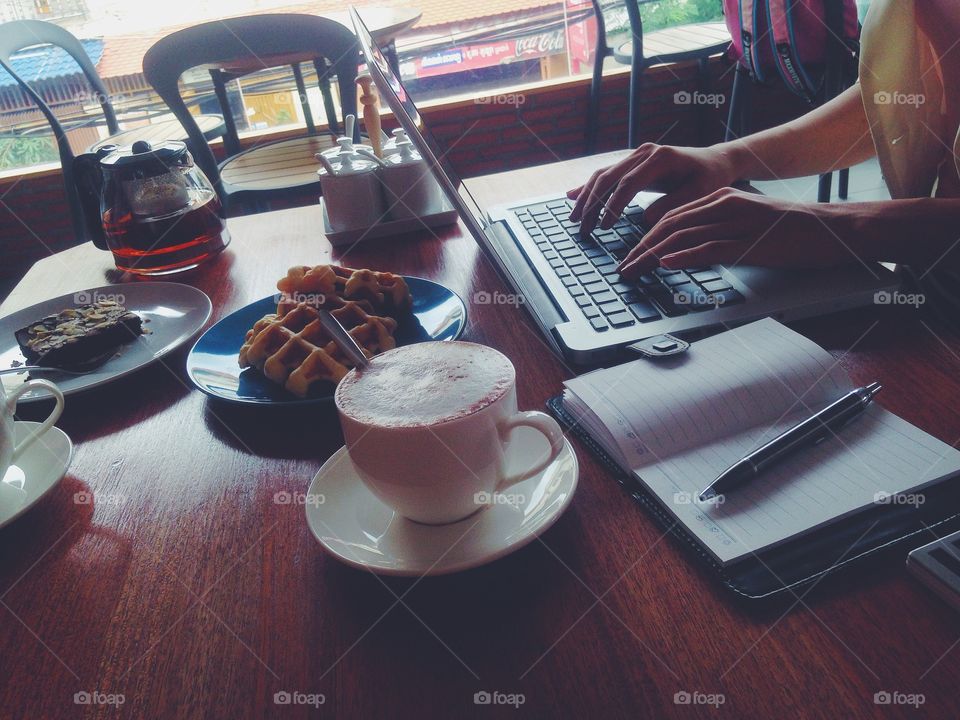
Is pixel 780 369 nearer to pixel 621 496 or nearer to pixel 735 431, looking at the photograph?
pixel 735 431

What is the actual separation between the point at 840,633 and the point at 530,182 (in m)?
0.91

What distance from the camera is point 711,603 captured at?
1.30ft

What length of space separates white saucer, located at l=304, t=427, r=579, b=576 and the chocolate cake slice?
0.37 m

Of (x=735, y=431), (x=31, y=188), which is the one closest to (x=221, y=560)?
(x=735, y=431)

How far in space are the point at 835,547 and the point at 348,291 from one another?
1.63 feet

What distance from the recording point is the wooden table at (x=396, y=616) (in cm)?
36

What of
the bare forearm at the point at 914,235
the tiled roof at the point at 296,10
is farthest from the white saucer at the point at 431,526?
the tiled roof at the point at 296,10

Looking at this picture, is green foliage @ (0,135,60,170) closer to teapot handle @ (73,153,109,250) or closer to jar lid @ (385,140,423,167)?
teapot handle @ (73,153,109,250)

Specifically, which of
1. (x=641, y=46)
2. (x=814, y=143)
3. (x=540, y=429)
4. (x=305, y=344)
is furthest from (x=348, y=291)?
(x=641, y=46)

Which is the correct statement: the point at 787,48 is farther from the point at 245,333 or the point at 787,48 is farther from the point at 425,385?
the point at 425,385

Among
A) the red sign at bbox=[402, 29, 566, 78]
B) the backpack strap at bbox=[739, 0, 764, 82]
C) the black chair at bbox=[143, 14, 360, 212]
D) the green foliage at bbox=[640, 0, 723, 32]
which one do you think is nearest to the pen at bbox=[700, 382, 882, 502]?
the black chair at bbox=[143, 14, 360, 212]

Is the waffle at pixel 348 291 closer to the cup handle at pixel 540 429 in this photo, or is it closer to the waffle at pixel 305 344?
the waffle at pixel 305 344

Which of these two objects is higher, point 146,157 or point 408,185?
point 146,157

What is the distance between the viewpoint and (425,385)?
0.44 m
